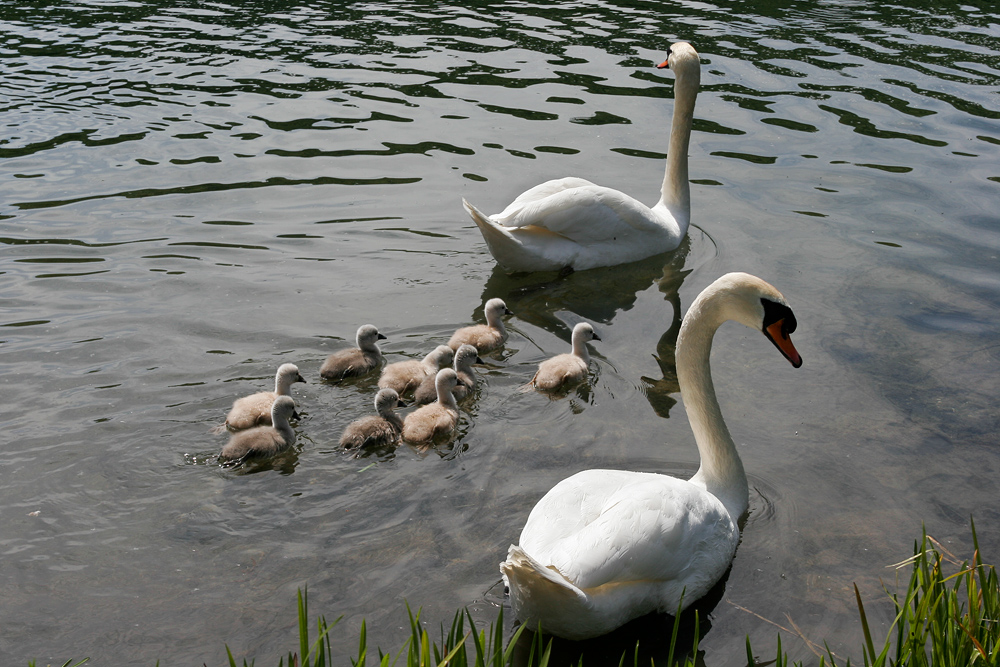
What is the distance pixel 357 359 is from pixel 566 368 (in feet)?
4.76

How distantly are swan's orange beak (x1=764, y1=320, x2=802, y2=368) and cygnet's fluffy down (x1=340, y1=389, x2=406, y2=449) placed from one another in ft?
7.67

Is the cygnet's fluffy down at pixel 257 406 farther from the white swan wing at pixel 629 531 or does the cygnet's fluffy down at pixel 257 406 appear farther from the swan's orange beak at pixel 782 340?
the swan's orange beak at pixel 782 340

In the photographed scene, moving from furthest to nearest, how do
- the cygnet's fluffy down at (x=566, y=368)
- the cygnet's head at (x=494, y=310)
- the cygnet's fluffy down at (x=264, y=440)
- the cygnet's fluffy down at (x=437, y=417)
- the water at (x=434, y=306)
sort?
the cygnet's head at (x=494, y=310) → the cygnet's fluffy down at (x=566, y=368) → the cygnet's fluffy down at (x=437, y=417) → the cygnet's fluffy down at (x=264, y=440) → the water at (x=434, y=306)

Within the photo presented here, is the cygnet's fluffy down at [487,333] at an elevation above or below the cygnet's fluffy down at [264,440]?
below

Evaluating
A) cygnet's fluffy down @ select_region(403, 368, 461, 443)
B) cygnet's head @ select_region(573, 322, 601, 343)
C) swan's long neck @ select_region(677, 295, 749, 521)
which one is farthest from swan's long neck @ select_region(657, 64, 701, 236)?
swan's long neck @ select_region(677, 295, 749, 521)

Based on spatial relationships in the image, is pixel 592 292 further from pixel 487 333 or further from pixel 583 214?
pixel 487 333

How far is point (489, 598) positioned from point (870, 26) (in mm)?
14409

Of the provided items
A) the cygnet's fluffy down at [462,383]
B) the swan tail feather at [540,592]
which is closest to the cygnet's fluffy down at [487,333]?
the cygnet's fluffy down at [462,383]

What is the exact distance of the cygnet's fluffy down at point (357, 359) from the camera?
254 inches

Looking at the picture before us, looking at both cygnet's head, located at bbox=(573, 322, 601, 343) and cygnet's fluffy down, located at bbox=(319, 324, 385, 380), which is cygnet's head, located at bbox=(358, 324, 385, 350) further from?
cygnet's head, located at bbox=(573, 322, 601, 343)

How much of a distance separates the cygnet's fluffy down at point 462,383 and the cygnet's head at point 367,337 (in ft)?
1.52

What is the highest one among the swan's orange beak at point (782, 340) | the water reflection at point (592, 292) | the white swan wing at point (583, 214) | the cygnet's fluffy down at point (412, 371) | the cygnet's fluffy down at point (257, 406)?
the swan's orange beak at point (782, 340)

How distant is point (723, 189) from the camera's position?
10.1m

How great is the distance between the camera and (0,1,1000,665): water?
4.65 meters
